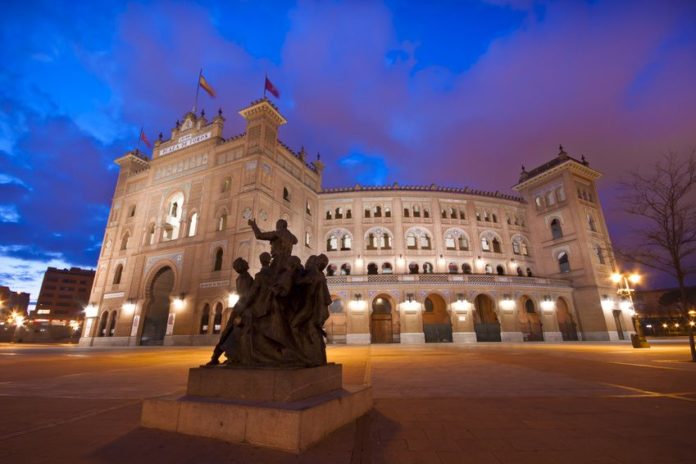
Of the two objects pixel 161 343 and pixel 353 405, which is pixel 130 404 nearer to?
pixel 353 405

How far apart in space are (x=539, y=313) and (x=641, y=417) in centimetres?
3106

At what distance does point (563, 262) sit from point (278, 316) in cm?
4039

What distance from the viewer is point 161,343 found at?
29.0 m

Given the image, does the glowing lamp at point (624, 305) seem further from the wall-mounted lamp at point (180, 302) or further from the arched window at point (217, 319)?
the wall-mounted lamp at point (180, 302)

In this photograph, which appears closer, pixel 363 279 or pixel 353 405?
pixel 353 405

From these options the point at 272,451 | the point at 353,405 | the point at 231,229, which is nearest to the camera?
the point at 272,451

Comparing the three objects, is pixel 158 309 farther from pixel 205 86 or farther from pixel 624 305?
pixel 624 305

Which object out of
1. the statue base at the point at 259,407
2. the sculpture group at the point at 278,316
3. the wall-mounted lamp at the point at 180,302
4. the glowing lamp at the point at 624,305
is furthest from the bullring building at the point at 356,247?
the statue base at the point at 259,407

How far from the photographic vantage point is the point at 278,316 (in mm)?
4094

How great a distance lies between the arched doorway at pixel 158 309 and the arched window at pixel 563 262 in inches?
1654

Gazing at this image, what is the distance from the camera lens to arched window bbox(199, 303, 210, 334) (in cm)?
2581

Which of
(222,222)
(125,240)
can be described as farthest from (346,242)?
(125,240)

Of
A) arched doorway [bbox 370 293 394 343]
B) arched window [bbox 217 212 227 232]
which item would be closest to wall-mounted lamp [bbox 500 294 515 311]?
arched doorway [bbox 370 293 394 343]

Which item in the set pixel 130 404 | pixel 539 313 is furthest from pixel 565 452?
pixel 539 313
